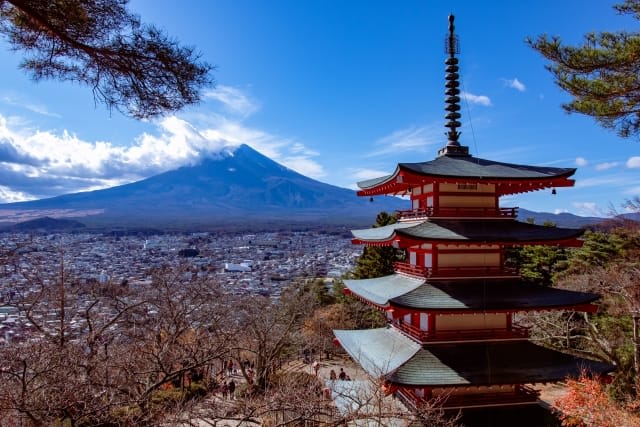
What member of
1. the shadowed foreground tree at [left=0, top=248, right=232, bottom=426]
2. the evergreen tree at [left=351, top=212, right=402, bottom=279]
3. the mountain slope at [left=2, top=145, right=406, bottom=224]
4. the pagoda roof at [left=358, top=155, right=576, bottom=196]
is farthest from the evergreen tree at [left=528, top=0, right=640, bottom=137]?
the mountain slope at [left=2, top=145, right=406, bottom=224]

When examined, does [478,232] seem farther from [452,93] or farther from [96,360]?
[96,360]

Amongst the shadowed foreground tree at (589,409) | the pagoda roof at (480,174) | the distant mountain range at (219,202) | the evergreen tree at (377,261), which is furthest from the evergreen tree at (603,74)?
the distant mountain range at (219,202)

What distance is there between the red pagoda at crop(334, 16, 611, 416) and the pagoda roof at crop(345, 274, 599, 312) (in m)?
0.02

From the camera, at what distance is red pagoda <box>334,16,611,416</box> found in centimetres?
946

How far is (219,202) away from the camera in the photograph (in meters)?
134

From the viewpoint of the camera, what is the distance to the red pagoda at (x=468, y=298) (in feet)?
31.0

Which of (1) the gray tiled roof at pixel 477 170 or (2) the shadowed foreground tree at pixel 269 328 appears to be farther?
(2) the shadowed foreground tree at pixel 269 328

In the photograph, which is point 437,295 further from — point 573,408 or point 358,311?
point 358,311

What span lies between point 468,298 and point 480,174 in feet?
9.75

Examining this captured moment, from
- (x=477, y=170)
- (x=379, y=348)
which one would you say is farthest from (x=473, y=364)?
(x=477, y=170)

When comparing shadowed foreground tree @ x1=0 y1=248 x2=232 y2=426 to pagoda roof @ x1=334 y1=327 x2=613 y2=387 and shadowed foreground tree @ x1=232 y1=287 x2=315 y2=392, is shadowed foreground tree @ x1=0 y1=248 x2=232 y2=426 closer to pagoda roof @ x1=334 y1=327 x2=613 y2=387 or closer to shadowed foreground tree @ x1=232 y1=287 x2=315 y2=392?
shadowed foreground tree @ x1=232 y1=287 x2=315 y2=392

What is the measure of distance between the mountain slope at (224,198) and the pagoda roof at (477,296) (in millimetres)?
99411

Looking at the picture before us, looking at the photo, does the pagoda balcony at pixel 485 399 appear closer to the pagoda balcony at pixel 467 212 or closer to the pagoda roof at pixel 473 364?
the pagoda roof at pixel 473 364

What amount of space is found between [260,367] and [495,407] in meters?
9.06
